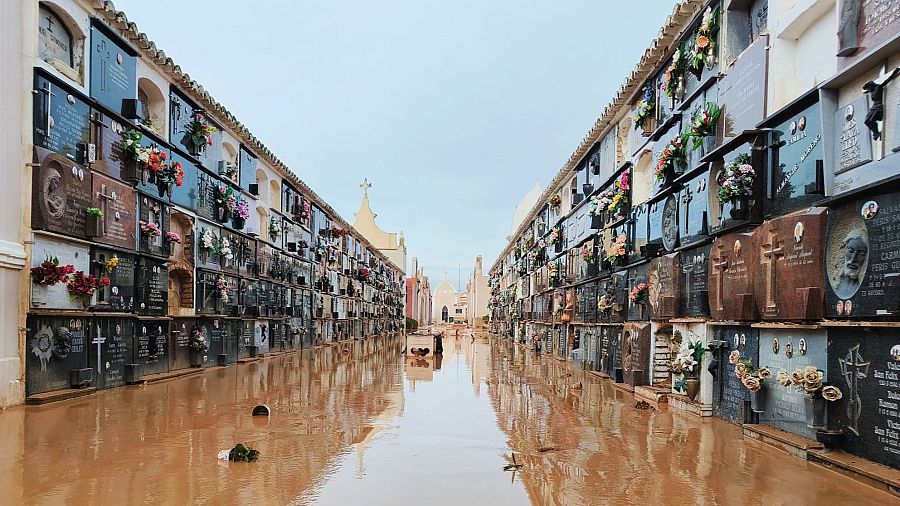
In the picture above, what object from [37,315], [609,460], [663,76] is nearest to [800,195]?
[609,460]

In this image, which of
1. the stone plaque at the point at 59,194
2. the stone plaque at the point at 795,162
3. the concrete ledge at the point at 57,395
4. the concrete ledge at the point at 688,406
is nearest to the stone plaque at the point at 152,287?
the stone plaque at the point at 59,194

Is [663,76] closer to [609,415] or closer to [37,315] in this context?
[609,415]

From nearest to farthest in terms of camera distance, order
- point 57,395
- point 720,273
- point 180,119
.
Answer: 1. point 720,273
2. point 57,395
3. point 180,119

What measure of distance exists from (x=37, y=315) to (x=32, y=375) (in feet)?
3.29

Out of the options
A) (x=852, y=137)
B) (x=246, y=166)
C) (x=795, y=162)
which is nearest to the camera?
(x=852, y=137)

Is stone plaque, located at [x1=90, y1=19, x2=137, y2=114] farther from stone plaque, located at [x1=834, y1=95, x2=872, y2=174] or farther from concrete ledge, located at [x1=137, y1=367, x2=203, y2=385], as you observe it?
stone plaque, located at [x1=834, y1=95, x2=872, y2=174]

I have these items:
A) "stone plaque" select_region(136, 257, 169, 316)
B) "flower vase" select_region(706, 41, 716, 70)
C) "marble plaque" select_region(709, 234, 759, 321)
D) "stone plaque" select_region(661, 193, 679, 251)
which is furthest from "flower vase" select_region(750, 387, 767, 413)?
"stone plaque" select_region(136, 257, 169, 316)

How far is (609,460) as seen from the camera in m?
8.13

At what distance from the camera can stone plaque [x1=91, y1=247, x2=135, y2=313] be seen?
13.8 metres

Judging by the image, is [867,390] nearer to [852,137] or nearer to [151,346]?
[852,137]

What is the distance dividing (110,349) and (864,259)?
43.9 feet

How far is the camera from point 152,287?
16.4 metres

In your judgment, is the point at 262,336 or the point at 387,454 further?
the point at 262,336

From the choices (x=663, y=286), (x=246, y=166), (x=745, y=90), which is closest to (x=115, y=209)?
(x=246, y=166)
